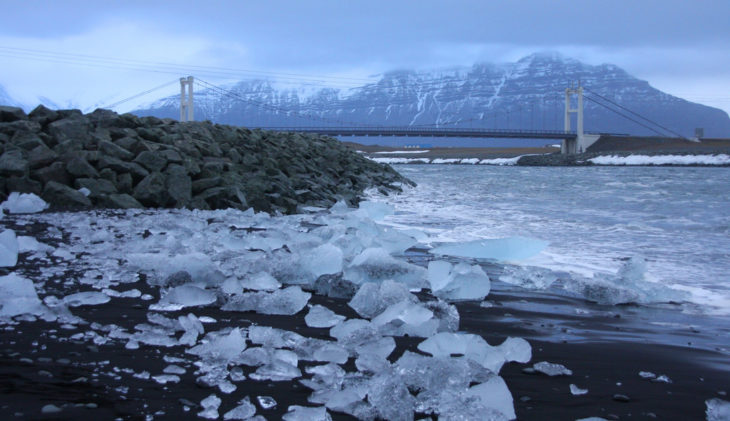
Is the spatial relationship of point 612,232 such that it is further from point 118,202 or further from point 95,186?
point 95,186

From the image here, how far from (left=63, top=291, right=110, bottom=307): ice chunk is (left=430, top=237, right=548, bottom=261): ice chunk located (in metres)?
2.73

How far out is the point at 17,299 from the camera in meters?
2.34

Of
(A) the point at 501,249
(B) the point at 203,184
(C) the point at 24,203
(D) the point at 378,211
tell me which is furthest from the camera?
(D) the point at 378,211

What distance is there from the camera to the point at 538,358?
2074 mm

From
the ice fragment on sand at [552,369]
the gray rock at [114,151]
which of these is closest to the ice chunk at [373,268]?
the ice fragment on sand at [552,369]

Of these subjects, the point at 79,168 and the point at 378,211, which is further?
the point at 378,211

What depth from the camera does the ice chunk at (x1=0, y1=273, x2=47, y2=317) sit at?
2.30 meters

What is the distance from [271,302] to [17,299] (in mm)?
1039

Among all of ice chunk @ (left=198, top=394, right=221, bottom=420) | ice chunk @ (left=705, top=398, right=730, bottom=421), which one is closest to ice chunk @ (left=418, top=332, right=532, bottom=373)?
ice chunk @ (left=705, top=398, right=730, bottom=421)

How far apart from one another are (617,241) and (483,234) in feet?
4.48

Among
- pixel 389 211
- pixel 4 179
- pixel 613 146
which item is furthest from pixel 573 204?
pixel 613 146

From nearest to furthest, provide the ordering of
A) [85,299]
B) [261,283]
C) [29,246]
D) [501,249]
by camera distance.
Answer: [85,299] < [261,283] < [29,246] < [501,249]

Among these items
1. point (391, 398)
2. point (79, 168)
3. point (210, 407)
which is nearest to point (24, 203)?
point (79, 168)

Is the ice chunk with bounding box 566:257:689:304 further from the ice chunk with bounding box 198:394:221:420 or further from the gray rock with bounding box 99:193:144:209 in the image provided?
the gray rock with bounding box 99:193:144:209
